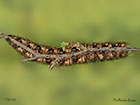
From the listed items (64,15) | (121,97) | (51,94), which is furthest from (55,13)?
(121,97)

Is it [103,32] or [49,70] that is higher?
[103,32]

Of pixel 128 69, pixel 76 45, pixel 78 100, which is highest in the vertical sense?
pixel 76 45

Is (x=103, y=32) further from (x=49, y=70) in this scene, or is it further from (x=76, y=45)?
(x=49, y=70)
